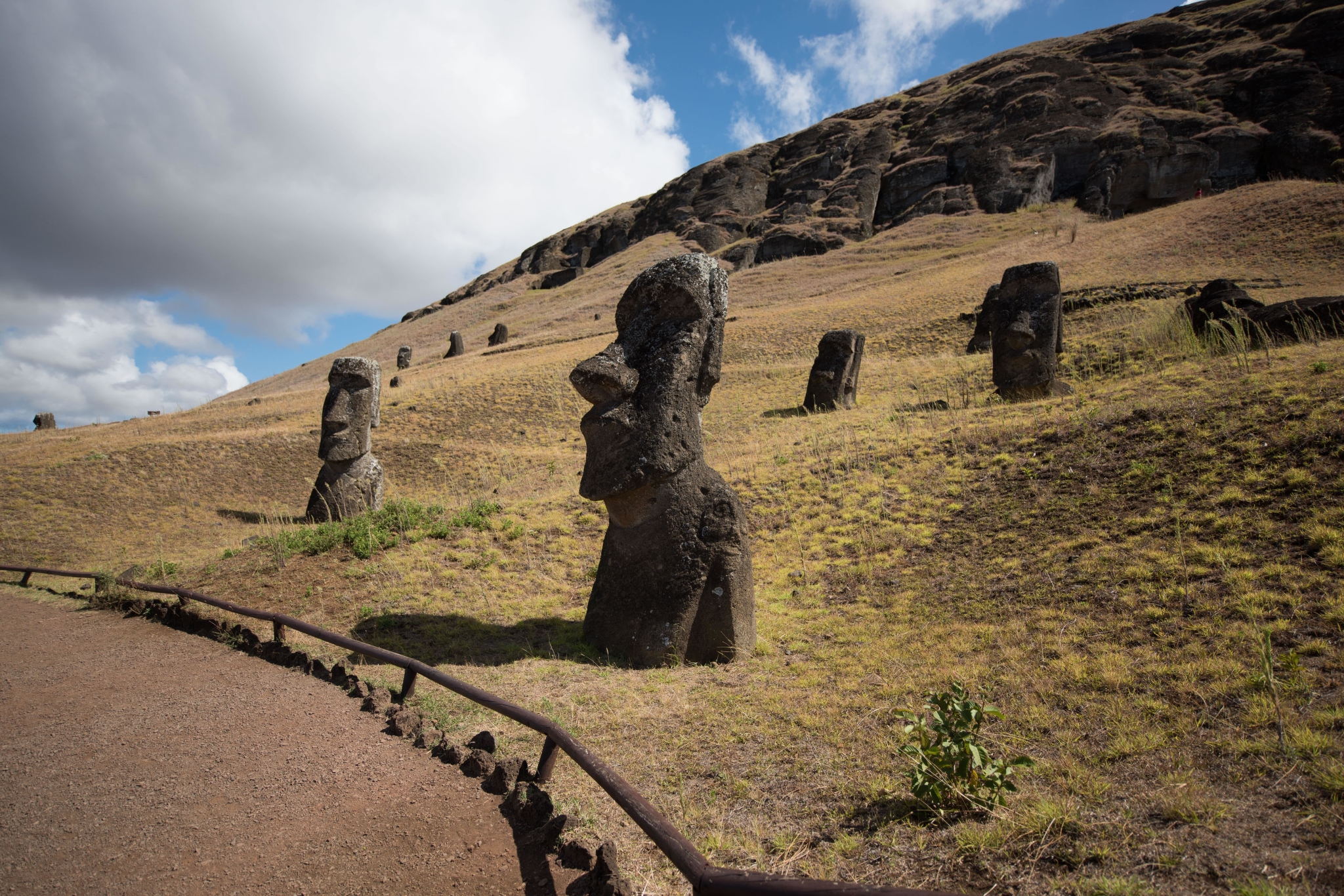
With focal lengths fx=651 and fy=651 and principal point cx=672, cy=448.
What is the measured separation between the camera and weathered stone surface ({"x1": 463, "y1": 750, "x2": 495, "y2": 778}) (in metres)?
3.63

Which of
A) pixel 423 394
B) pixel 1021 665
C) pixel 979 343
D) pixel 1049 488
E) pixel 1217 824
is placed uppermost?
pixel 979 343

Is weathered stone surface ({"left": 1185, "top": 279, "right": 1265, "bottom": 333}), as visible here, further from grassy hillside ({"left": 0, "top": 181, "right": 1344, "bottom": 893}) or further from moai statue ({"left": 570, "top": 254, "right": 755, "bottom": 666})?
moai statue ({"left": 570, "top": 254, "right": 755, "bottom": 666})

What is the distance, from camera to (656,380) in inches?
228

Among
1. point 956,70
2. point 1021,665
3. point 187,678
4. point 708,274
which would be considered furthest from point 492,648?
point 956,70

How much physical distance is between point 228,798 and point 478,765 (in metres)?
1.29

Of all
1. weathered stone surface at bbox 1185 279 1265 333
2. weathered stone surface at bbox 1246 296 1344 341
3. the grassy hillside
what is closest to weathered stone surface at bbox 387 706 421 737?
the grassy hillside

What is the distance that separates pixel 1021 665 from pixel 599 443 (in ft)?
12.3

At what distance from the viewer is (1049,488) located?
26.2ft

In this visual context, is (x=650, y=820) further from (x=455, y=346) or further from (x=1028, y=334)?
(x=455, y=346)

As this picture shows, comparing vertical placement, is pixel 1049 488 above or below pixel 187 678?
above

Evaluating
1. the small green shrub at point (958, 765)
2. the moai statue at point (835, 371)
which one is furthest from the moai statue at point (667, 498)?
the moai statue at point (835, 371)

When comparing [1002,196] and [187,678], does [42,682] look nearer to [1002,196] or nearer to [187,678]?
[187,678]

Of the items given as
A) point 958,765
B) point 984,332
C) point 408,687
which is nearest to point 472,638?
point 408,687

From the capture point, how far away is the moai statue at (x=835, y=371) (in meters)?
18.1
